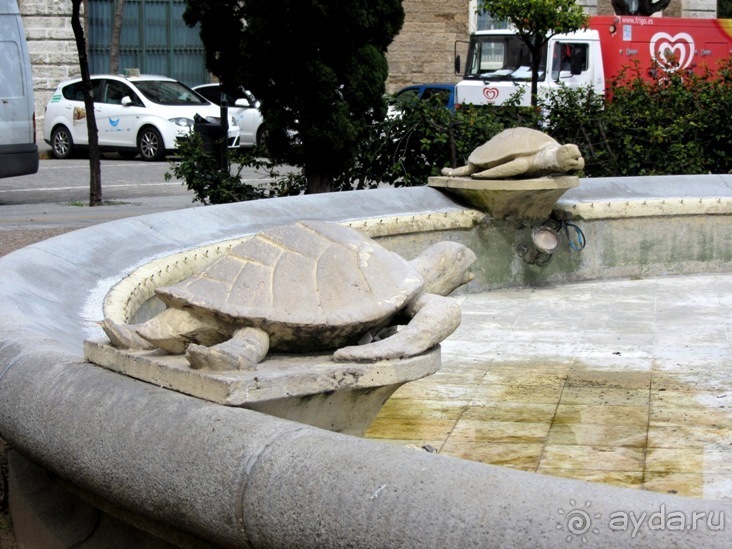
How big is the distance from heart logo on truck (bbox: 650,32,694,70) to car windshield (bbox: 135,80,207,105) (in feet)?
30.0

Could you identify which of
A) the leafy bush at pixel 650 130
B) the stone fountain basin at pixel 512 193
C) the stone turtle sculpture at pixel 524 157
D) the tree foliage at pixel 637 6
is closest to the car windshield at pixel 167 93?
the tree foliage at pixel 637 6

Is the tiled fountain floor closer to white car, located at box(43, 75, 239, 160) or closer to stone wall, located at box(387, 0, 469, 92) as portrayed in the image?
white car, located at box(43, 75, 239, 160)

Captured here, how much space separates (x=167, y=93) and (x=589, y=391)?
1827 cm

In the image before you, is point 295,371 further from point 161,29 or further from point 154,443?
point 161,29

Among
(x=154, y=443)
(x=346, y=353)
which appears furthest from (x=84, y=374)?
(x=346, y=353)

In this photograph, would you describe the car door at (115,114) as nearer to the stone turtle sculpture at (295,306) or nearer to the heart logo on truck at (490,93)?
the heart logo on truck at (490,93)

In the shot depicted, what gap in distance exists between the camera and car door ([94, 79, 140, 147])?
21641mm

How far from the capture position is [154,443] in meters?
2.80

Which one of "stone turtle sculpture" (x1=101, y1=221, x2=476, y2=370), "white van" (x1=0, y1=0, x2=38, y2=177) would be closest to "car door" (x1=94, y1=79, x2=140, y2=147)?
"white van" (x1=0, y1=0, x2=38, y2=177)

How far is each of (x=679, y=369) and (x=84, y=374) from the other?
348 cm

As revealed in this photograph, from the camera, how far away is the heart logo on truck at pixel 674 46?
2369cm

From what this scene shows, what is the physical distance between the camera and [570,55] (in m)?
22.4

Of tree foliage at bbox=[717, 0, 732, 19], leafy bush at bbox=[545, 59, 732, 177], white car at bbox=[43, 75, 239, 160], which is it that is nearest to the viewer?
leafy bush at bbox=[545, 59, 732, 177]

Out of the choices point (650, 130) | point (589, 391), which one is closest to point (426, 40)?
point (650, 130)
